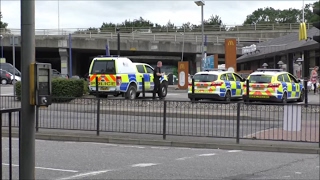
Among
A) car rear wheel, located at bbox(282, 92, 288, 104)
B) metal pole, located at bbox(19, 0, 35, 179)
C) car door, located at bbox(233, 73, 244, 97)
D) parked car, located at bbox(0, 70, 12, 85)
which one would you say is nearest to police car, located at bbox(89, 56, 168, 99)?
car door, located at bbox(233, 73, 244, 97)

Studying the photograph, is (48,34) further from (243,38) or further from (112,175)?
(112,175)

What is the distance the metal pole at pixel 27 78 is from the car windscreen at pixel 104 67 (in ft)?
62.2

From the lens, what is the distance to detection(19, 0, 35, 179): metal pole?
4605mm

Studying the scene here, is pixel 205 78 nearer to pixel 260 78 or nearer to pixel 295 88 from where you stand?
pixel 260 78

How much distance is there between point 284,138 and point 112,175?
527cm

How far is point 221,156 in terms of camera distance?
1053 centimetres

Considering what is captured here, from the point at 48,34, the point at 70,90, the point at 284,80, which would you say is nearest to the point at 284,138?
the point at 284,80

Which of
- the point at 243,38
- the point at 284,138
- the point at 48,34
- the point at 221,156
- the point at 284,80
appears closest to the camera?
the point at 221,156

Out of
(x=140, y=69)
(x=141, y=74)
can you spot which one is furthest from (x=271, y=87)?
(x=140, y=69)

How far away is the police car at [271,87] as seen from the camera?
22.5 m

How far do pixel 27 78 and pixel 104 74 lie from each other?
19.2m

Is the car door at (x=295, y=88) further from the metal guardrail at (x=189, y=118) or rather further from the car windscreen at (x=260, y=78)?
the metal guardrail at (x=189, y=118)

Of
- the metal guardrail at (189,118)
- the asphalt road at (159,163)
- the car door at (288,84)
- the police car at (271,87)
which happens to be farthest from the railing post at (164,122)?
the car door at (288,84)

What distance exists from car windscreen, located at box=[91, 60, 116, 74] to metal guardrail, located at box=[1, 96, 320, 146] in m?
9.97
